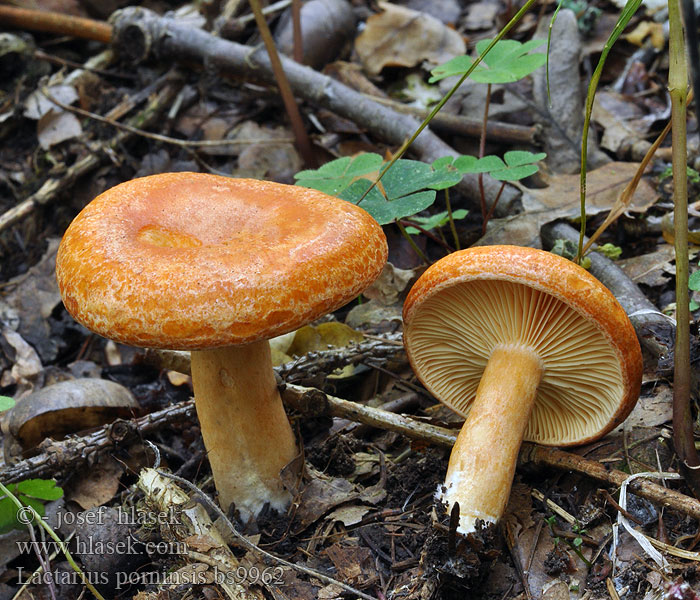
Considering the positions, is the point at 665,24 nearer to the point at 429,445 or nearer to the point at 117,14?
the point at 429,445

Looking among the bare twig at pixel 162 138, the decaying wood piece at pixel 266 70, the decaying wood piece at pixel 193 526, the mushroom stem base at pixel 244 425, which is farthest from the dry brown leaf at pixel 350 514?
the bare twig at pixel 162 138

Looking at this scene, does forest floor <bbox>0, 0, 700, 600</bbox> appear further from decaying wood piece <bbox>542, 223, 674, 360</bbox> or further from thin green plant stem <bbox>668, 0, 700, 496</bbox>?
thin green plant stem <bbox>668, 0, 700, 496</bbox>

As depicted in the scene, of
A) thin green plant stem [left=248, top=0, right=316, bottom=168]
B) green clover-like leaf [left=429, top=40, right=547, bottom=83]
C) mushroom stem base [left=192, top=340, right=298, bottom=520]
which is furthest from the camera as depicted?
thin green plant stem [left=248, top=0, right=316, bottom=168]

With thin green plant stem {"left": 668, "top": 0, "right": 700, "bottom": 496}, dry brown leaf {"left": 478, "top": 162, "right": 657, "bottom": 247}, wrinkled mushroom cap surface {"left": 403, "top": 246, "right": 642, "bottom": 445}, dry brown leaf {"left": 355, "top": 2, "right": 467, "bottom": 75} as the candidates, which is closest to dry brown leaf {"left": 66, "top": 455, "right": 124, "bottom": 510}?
wrinkled mushroom cap surface {"left": 403, "top": 246, "right": 642, "bottom": 445}

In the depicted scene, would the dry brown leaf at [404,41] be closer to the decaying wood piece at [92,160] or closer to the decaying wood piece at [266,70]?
the decaying wood piece at [266,70]

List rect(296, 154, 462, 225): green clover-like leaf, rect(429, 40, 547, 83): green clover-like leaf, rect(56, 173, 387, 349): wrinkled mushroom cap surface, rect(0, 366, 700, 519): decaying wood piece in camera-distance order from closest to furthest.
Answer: rect(56, 173, 387, 349): wrinkled mushroom cap surface → rect(0, 366, 700, 519): decaying wood piece → rect(296, 154, 462, 225): green clover-like leaf → rect(429, 40, 547, 83): green clover-like leaf

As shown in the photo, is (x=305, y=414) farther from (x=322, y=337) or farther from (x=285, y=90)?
(x=285, y=90)
